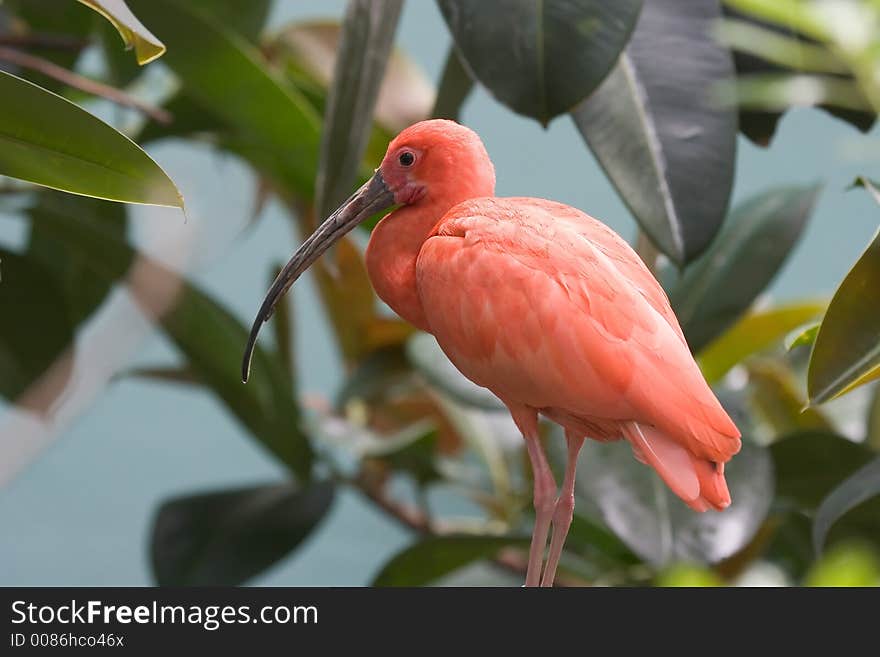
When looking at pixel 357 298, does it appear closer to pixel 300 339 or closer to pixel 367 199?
pixel 367 199

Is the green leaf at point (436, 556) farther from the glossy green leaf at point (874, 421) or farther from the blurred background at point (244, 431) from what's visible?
the blurred background at point (244, 431)

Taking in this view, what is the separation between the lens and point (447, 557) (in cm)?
107

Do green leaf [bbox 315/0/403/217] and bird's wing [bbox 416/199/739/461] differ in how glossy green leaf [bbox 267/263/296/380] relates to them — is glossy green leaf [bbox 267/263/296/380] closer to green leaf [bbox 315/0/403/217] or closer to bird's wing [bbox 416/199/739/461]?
green leaf [bbox 315/0/403/217]

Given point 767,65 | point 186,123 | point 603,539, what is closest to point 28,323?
point 186,123

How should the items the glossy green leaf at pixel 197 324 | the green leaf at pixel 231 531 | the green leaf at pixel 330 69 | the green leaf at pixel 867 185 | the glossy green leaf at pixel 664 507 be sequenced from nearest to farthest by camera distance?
1. the green leaf at pixel 867 185
2. the glossy green leaf at pixel 664 507
3. the glossy green leaf at pixel 197 324
4. the green leaf at pixel 231 531
5. the green leaf at pixel 330 69

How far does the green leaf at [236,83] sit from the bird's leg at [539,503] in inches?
20.0

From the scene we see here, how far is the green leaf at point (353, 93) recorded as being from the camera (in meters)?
0.65


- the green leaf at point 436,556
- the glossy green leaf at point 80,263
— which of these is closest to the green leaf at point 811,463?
the green leaf at point 436,556

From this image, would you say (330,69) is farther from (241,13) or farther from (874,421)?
(874,421)

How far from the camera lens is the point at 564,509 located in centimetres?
52

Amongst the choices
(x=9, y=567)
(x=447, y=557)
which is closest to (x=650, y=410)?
(x=447, y=557)

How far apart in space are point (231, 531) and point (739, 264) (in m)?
0.58

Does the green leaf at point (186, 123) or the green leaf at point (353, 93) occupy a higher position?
the green leaf at point (353, 93)

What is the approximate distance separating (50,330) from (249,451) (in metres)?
1.70
